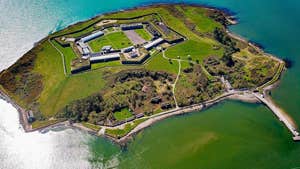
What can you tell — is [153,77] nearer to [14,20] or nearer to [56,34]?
[56,34]

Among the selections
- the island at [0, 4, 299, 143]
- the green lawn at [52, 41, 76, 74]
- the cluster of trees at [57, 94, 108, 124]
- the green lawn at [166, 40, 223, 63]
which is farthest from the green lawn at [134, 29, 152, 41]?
the cluster of trees at [57, 94, 108, 124]

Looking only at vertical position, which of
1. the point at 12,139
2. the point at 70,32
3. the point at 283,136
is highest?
the point at 70,32

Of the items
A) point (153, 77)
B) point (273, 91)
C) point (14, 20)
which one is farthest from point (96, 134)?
point (14, 20)

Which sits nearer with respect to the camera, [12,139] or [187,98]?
[12,139]

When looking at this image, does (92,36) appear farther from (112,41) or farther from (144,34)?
(144,34)

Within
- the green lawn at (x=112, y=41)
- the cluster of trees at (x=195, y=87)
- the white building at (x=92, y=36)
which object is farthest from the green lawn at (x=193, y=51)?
the white building at (x=92, y=36)

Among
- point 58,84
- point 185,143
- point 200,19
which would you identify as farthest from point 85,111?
point 200,19

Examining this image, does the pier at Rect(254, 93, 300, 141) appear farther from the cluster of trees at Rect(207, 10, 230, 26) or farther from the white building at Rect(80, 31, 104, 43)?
the white building at Rect(80, 31, 104, 43)
